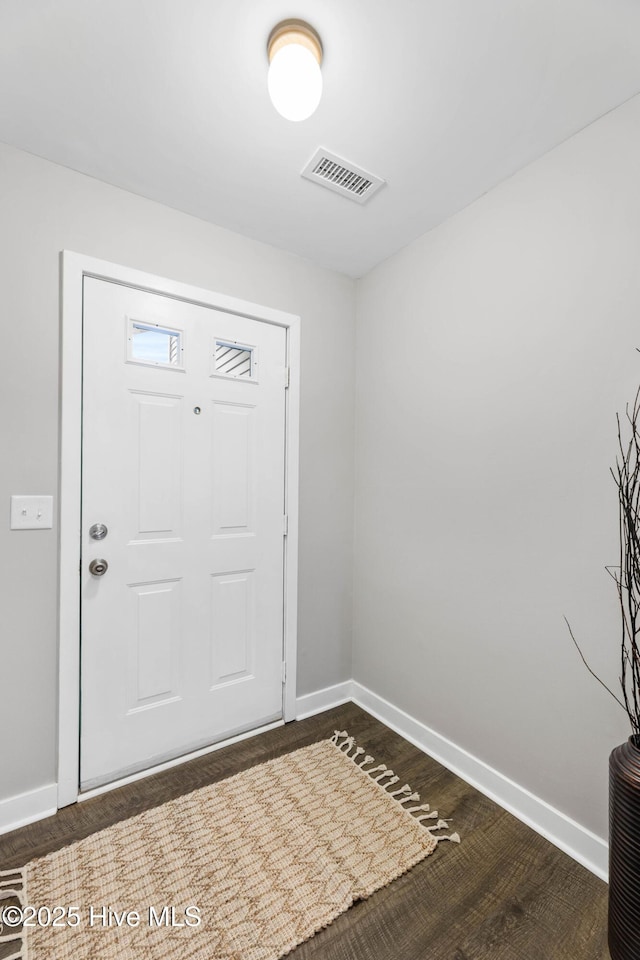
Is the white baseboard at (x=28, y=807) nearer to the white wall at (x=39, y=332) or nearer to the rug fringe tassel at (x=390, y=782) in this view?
the white wall at (x=39, y=332)

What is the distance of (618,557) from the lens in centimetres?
145

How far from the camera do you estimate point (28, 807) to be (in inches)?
65.1

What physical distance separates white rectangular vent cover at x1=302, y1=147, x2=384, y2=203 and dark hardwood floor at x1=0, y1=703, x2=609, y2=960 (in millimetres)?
2527

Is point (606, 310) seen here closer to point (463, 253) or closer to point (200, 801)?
point (463, 253)

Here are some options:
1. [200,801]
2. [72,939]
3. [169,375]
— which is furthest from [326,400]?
[72,939]

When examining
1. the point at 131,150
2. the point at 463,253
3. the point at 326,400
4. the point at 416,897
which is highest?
the point at 131,150

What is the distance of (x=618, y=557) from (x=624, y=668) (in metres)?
0.34

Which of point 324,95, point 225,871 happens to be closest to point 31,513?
point 225,871

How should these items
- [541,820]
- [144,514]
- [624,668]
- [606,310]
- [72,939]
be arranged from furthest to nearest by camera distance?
[144,514] < [541,820] < [606,310] < [624,668] < [72,939]

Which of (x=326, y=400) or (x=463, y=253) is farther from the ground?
(x=463, y=253)

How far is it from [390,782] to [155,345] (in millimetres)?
2165

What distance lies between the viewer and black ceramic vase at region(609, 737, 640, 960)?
3.63 ft

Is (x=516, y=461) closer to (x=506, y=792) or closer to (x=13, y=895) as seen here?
(x=506, y=792)

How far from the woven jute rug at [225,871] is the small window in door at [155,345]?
1.82m
